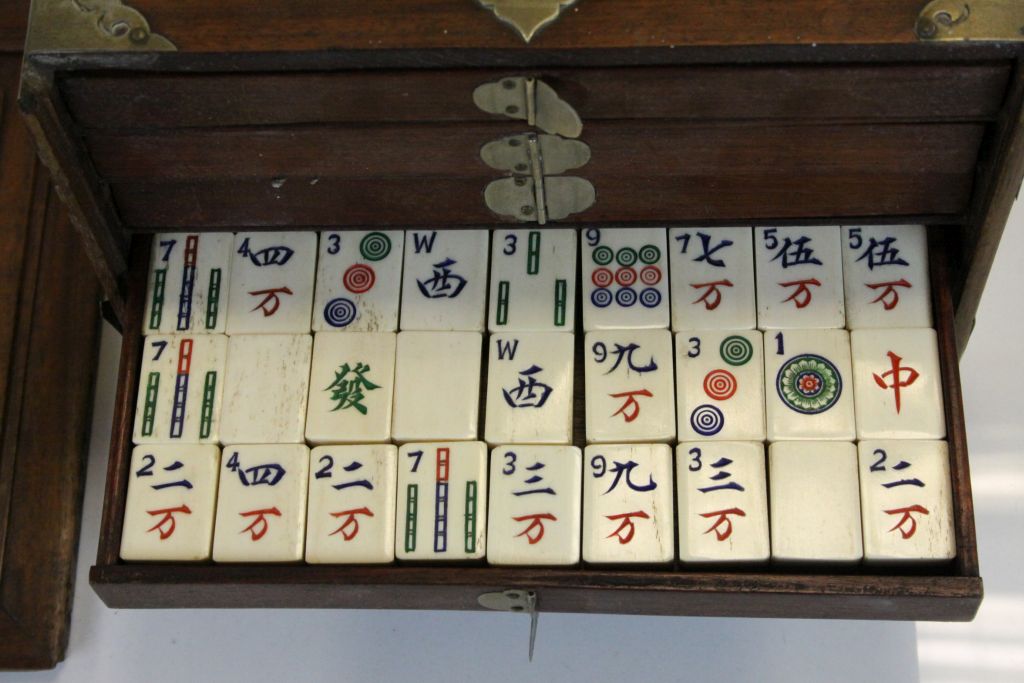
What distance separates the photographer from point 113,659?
2049mm

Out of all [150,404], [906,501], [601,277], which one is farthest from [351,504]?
[906,501]

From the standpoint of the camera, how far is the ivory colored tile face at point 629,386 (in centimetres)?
176

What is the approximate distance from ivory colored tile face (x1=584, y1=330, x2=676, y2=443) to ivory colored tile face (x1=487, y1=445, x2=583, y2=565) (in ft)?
0.19

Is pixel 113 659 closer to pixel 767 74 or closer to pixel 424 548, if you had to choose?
pixel 424 548

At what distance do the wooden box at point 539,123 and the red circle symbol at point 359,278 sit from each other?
7cm

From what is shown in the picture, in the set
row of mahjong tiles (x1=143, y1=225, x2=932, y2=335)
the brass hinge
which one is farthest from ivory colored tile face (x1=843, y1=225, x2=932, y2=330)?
the brass hinge

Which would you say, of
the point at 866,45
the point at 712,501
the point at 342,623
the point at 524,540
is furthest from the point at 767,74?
the point at 342,623

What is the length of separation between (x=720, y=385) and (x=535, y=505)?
0.92 ft

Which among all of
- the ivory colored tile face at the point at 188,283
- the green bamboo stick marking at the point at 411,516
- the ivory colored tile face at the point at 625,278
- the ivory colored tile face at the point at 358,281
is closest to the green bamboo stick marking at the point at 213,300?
the ivory colored tile face at the point at 188,283

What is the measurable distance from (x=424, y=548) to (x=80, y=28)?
2.42 feet

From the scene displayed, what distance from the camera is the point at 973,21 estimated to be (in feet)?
5.14

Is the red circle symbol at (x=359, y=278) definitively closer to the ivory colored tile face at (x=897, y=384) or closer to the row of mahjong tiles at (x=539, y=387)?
the row of mahjong tiles at (x=539, y=387)

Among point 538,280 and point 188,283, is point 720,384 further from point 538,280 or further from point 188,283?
point 188,283

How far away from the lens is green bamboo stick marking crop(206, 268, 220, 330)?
1.87 metres
